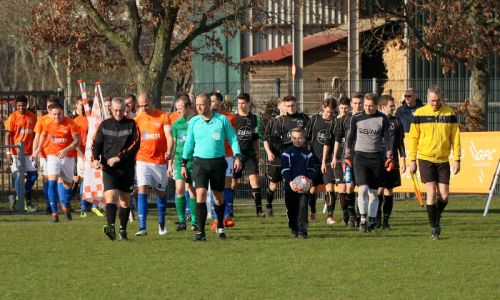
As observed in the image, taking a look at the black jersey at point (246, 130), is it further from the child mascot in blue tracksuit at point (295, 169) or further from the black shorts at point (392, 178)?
the child mascot in blue tracksuit at point (295, 169)

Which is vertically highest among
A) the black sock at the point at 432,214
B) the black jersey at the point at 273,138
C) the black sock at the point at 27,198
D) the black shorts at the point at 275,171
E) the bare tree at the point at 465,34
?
the bare tree at the point at 465,34

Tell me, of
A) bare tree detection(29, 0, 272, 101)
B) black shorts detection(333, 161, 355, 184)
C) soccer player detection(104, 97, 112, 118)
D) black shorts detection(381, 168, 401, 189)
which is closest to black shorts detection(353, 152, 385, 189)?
black shorts detection(381, 168, 401, 189)

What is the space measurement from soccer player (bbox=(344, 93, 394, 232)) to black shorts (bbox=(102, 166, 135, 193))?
10.3 ft

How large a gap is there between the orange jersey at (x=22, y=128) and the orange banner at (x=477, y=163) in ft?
23.6

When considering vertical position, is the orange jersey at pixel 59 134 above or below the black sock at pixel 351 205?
above

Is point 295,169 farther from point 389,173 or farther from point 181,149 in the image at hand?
point 389,173

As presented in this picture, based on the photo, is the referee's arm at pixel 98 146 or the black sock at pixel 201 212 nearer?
the black sock at pixel 201 212

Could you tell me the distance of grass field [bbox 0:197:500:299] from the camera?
38.2ft

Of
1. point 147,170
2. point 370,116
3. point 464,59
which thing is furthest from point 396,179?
point 464,59

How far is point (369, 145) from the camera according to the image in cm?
1711

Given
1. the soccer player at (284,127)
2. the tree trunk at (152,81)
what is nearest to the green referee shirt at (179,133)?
the soccer player at (284,127)

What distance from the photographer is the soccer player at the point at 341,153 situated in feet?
61.1

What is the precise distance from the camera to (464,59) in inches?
1081

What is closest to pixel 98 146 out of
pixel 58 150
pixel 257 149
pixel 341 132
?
pixel 341 132
